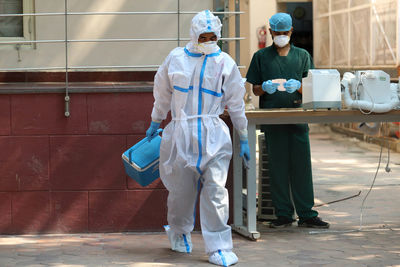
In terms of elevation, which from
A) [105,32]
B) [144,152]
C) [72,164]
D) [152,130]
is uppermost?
[105,32]

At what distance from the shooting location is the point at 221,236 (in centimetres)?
547

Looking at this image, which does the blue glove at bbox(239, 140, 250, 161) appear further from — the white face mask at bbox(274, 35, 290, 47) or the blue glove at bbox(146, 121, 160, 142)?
the white face mask at bbox(274, 35, 290, 47)

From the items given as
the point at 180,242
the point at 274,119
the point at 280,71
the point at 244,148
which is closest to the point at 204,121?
the point at 244,148

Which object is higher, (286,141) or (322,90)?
(322,90)

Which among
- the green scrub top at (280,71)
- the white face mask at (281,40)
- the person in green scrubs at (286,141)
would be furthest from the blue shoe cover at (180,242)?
the white face mask at (281,40)

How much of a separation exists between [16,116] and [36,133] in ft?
0.68

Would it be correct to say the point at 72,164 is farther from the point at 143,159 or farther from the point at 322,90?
the point at 322,90

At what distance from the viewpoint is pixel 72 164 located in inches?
253

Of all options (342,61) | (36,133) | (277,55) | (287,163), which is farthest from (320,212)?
(342,61)

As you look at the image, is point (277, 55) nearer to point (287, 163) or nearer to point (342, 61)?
point (287, 163)

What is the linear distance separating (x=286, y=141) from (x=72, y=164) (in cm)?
176

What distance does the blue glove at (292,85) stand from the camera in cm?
630

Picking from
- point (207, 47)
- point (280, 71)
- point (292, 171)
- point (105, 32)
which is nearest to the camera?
point (207, 47)

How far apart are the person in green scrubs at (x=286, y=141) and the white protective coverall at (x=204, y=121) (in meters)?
1.02
